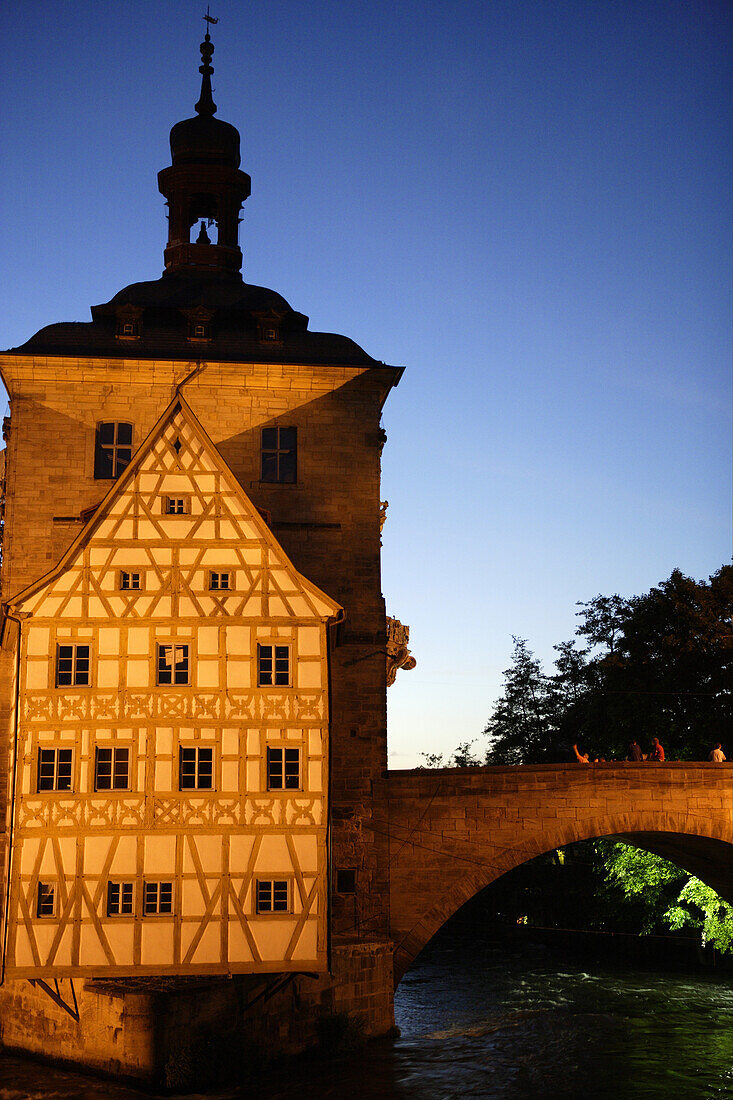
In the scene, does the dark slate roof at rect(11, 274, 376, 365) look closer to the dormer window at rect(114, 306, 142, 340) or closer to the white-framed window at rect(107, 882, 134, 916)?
the dormer window at rect(114, 306, 142, 340)

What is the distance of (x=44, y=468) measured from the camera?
30.7 metres

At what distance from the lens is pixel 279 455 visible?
104ft

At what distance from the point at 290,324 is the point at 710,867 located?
2020 cm

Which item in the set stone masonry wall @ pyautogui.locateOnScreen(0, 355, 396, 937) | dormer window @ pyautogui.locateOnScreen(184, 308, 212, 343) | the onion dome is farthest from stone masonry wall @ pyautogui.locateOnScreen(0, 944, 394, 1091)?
the onion dome

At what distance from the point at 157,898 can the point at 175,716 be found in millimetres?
3670

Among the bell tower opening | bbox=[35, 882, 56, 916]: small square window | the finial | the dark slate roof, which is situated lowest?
bbox=[35, 882, 56, 916]: small square window

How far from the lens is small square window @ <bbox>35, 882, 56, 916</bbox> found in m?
24.4

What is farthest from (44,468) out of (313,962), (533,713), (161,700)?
(533,713)

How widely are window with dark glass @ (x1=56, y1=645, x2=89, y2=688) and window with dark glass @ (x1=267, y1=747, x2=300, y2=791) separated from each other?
4.23m

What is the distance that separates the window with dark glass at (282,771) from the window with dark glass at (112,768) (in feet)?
9.63

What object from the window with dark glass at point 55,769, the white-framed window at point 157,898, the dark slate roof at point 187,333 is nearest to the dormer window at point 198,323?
the dark slate roof at point 187,333

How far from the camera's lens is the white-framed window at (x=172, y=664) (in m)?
25.6

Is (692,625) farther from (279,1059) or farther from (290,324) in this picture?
(279,1059)

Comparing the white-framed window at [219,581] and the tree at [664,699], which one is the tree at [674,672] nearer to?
the tree at [664,699]
